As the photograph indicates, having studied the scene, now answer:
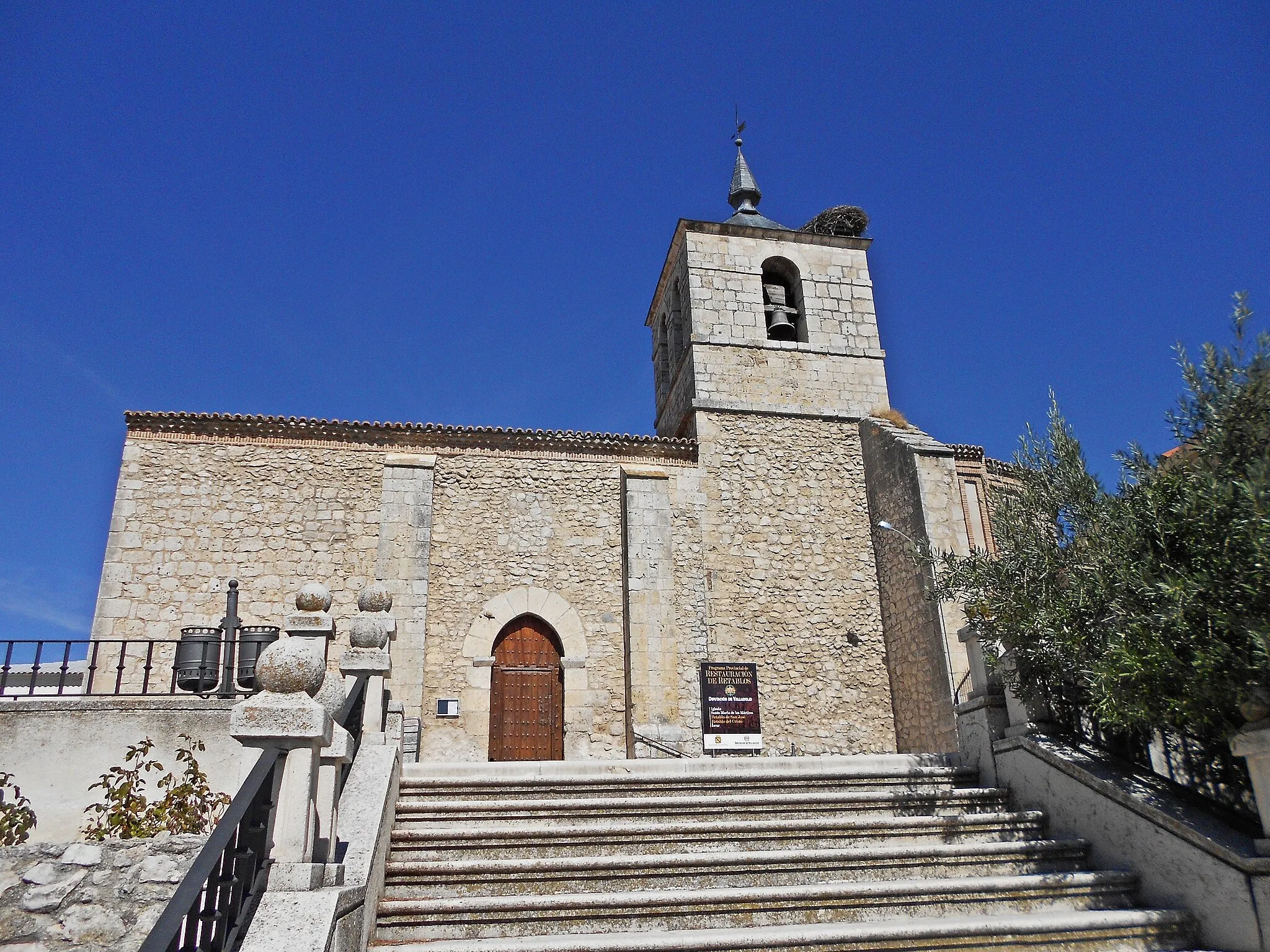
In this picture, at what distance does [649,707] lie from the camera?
12797 millimetres

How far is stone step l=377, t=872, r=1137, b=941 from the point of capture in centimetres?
481

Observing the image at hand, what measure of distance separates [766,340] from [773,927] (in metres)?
12.4

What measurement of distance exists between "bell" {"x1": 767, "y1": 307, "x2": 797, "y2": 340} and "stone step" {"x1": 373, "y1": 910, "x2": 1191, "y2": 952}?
490 inches

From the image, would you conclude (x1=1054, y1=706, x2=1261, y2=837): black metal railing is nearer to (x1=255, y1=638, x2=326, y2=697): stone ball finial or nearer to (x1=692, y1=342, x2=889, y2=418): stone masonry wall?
(x1=255, y1=638, x2=326, y2=697): stone ball finial

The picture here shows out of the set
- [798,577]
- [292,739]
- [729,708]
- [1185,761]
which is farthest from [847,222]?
[292,739]

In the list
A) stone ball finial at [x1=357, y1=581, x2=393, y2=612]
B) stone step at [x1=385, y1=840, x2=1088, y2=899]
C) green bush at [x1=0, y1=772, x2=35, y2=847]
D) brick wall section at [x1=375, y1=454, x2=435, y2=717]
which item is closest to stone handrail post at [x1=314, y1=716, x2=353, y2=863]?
stone step at [x1=385, y1=840, x2=1088, y2=899]

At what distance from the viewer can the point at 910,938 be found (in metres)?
4.77

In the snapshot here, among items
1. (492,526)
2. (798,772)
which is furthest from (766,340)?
(798,772)

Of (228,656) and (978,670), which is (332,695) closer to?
(228,656)

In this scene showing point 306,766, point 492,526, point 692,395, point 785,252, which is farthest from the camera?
point 785,252

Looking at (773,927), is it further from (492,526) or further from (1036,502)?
(492,526)

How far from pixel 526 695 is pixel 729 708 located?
3.03 meters

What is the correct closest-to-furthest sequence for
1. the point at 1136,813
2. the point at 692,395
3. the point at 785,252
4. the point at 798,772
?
the point at 1136,813, the point at 798,772, the point at 692,395, the point at 785,252

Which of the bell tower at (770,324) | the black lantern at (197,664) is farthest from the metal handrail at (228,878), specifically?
the bell tower at (770,324)
